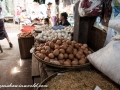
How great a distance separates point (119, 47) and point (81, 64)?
42cm

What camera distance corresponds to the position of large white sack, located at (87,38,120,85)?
0.84 metres

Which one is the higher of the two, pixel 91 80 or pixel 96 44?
pixel 96 44

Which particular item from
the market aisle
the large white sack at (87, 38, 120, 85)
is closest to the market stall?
the large white sack at (87, 38, 120, 85)

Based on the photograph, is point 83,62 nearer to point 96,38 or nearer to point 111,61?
point 111,61

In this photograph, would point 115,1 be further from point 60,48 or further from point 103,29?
point 60,48

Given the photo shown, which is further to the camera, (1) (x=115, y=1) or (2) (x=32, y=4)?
(2) (x=32, y=4)

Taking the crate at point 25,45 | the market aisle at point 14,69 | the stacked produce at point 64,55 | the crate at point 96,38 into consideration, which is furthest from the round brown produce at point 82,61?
the crate at point 25,45

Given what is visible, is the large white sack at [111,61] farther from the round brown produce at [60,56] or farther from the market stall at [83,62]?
the round brown produce at [60,56]

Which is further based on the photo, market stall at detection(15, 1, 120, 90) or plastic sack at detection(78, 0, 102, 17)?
plastic sack at detection(78, 0, 102, 17)

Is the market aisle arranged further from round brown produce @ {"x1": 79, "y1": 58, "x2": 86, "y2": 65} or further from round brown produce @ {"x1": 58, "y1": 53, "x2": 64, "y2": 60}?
round brown produce @ {"x1": 79, "y1": 58, "x2": 86, "y2": 65}

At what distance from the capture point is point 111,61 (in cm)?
88

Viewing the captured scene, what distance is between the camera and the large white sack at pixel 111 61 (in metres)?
0.84

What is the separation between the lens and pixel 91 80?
1.04 metres

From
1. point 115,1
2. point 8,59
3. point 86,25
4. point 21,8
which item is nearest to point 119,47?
point 115,1
